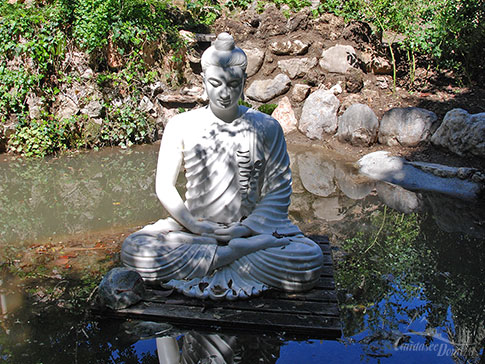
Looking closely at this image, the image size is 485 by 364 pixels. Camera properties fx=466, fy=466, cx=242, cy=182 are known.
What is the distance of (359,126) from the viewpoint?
348 inches

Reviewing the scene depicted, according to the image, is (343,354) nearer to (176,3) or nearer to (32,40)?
(32,40)

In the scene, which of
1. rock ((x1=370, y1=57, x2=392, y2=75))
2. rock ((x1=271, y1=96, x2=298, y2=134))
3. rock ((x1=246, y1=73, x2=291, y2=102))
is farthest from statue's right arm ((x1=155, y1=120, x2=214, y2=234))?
rock ((x1=370, y1=57, x2=392, y2=75))

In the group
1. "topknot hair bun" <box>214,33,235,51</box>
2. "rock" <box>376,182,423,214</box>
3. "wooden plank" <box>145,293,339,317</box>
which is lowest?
"rock" <box>376,182,423,214</box>

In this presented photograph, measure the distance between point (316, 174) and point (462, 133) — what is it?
7.97 feet

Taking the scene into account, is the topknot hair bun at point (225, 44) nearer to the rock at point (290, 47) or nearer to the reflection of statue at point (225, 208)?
the reflection of statue at point (225, 208)

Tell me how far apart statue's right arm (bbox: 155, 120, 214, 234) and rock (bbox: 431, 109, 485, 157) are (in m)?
5.27

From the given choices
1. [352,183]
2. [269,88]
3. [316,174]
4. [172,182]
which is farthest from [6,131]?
[352,183]

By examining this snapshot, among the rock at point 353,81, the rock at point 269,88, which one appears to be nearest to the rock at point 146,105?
the rock at point 269,88

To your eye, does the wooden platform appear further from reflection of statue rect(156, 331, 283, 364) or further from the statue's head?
the statue's head

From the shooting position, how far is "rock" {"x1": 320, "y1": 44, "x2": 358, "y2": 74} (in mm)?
10188

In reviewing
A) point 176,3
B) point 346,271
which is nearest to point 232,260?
point 346,271

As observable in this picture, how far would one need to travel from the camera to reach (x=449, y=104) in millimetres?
9008

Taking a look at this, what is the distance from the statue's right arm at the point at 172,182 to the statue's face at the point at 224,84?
41 centimetres

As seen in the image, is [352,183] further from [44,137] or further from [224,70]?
[44,137]
